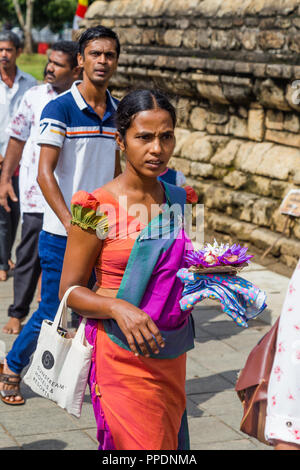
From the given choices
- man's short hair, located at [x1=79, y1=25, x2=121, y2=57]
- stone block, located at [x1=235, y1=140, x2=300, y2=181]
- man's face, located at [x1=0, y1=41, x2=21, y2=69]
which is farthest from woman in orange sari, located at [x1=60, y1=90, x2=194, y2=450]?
stone block, located at [x1=235, y1=140, x2=300, y2=181]

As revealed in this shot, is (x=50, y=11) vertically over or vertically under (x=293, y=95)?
over

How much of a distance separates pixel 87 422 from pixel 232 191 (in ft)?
17.3

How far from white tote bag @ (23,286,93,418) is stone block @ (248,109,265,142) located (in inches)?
255

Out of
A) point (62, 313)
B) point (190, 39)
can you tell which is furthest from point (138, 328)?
point (190, 39)

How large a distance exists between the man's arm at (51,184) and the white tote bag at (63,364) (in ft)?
3.77

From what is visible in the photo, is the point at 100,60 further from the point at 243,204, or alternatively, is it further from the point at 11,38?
the point at 243,204

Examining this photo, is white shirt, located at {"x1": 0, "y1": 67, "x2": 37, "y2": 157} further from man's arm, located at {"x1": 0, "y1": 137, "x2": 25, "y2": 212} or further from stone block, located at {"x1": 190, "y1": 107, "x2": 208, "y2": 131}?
stone block, located at {"x1": 190, "y1": 107, "x2": 208, "y2": 131}

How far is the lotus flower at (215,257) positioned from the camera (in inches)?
118

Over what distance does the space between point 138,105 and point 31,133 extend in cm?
336

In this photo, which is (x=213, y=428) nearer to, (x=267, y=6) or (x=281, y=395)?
(x=281, y=395)

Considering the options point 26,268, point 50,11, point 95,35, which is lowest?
point 26,268

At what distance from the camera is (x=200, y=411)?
16.9 feet

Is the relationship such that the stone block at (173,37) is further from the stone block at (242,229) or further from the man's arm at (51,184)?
the man's arm at (51,184)

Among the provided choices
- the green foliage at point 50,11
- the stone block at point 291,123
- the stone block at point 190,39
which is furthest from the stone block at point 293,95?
the green foliage at point 50,11
